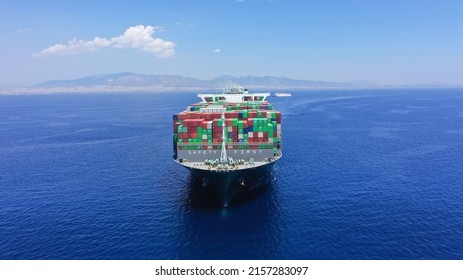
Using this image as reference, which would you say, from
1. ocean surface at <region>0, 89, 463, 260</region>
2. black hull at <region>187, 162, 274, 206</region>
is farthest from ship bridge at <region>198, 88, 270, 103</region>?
black hull at <region>187, 162, 274, 206</region>

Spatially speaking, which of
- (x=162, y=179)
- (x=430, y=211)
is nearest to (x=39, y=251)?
(x=162, y=179)

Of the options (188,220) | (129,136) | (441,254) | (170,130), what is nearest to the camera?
(441,254)

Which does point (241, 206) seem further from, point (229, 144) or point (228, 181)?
point (229, 144)

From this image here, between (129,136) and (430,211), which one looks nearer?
(430,211)

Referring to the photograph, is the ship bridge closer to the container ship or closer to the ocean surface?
the ocean surface

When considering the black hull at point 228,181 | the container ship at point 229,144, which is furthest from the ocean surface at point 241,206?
the container ship at point 229,144

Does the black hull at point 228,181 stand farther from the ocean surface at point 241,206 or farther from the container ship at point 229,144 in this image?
the ocean surface at point 241,206

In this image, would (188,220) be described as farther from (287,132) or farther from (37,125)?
(37,125)
